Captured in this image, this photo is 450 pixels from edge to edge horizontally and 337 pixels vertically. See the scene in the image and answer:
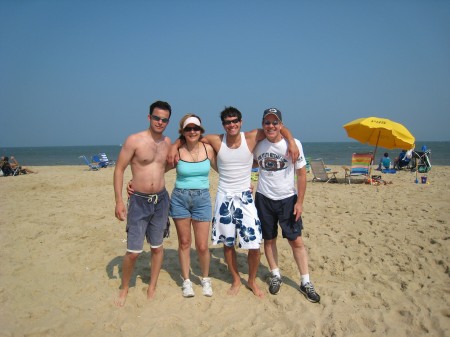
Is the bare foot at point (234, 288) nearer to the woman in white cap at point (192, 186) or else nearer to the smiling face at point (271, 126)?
the woman in white cap at point (192, 186)

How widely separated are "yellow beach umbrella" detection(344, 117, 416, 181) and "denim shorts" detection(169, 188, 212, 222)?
8358mm

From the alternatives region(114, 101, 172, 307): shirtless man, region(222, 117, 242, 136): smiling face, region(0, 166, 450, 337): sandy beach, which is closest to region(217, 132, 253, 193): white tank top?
region(222, 117, 242, 136): smiling face

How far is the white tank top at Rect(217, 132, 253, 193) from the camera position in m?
3.22

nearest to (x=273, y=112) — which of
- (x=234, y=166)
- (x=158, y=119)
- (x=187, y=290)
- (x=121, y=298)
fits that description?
(x=234, y=166)

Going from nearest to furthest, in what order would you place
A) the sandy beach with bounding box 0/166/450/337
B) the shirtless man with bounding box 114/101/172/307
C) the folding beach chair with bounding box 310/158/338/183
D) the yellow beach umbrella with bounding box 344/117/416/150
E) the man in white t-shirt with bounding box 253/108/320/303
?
the sandy beach with bounding box 0/166/450/337, the shirtless man with bounding box 114/101/172/307, the man in white t-shirt with bounding box 253/108/320/303, the yellow beach umbrella with bounding box 344/117/416/150, the folding beach chair with bounding box 310/158/338/183

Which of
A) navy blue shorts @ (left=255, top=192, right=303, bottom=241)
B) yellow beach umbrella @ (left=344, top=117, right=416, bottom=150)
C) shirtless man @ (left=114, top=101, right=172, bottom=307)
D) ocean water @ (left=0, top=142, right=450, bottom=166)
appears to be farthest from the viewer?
ocean water @ (left=0, top=142, right=450, bottom=166)

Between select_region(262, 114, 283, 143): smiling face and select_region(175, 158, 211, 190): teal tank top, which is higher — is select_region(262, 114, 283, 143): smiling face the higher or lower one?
the higher one

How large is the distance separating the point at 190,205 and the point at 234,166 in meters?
0.64

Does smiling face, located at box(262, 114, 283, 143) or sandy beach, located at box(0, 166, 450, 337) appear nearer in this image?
sandy beach, located at box(0, 166, 450, 337)

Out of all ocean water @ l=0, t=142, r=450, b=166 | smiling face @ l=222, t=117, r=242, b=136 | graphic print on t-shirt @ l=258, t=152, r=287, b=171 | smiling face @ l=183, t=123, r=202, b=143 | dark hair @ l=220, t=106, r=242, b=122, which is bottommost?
ocean water @ l=0, t=142, r=450, b=166

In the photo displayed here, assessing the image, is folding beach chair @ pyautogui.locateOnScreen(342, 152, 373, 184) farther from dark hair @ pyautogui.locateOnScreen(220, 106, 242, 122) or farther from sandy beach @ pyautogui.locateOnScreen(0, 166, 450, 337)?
dark hair @ pyautogui.locateOnScreen(220, 106, 242, 122)

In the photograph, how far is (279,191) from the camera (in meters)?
3.28

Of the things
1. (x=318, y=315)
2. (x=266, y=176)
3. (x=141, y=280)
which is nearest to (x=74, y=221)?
(x=141, y=280)

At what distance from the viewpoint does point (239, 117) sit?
319 centimetres
